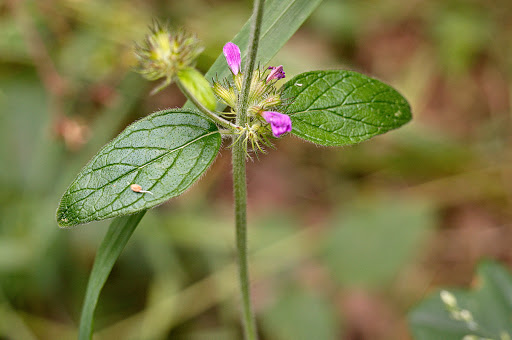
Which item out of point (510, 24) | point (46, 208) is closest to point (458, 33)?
point (510, 24)

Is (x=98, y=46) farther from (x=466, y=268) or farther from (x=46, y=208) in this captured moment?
(x=466, y=268)

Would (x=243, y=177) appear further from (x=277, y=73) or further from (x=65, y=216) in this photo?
(x=65, y=216)

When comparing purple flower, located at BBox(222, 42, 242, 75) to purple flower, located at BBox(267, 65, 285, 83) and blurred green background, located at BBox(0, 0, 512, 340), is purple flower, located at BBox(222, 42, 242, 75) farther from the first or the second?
blurred green background, located at BBox(0, 0, 512, 340)

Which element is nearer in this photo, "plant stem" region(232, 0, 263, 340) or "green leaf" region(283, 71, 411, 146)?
"plant stem" region(232, 0, 263, 340)

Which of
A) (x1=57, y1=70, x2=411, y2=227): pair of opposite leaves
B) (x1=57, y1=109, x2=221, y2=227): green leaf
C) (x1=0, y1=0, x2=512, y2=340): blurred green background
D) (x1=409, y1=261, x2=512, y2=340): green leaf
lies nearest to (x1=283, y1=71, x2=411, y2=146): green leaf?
(x1=57, y1=70, x2=411, y2=227): pair of opposite leaves

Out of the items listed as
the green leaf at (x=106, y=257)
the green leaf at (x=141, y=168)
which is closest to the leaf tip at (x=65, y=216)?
the green leaf at (x=141, y=168)
